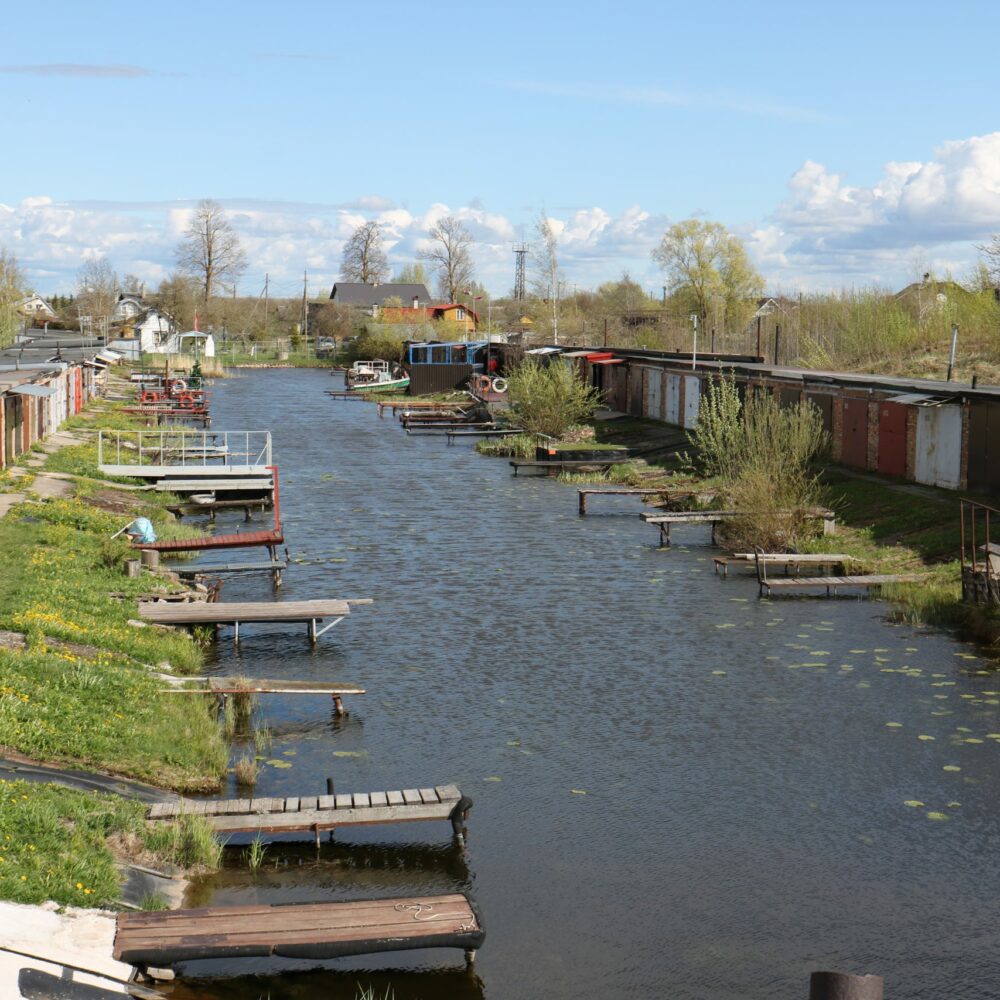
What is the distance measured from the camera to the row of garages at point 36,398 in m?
37.1

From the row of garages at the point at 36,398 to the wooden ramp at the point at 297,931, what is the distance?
27.4 meters

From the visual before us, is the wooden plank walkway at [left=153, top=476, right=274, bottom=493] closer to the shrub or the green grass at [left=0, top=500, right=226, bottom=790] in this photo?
the green grass at [left=0, top=500, right=226, bottom=790]

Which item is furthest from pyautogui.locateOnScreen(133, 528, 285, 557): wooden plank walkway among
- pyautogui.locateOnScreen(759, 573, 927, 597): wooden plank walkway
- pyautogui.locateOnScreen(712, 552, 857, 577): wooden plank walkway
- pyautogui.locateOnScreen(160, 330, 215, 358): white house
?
pyautogui.locateOnScreen(160, 330, 215, 358): white house

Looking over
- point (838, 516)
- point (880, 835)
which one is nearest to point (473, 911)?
point (880, 835)

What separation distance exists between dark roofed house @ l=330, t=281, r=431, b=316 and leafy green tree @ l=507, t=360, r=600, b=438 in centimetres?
10419

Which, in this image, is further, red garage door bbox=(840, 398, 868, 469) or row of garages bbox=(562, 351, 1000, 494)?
red garage door bbox=(840, 398, 868, 469)

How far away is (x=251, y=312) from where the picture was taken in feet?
517

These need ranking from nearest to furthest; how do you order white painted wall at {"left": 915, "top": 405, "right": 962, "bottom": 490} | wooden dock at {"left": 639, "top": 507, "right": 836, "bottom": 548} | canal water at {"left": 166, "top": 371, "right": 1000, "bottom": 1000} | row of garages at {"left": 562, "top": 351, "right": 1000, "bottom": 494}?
canal water at {"left": 166, "top": 371, "right": 1000, "bottom": 1000}, row of garages at {"left": 562, "top": 351, "right": 1000, "bottom": 494}, white painted wall at {"left": 915, "top": 405, "right": 962, "bottom": 490}, wooden dock at {"left": 639, "top": 507, "right": 836, "bottom": 548}

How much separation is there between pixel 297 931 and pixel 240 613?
446 inches

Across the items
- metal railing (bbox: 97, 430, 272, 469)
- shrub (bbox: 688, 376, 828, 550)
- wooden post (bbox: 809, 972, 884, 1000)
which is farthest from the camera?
metal railing (bbox: 97, 430, 272, 469)

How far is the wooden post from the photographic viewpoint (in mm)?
5781

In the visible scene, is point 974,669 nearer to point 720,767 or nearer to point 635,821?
point 720,767

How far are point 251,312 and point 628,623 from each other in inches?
5530

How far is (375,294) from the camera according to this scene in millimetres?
161500
